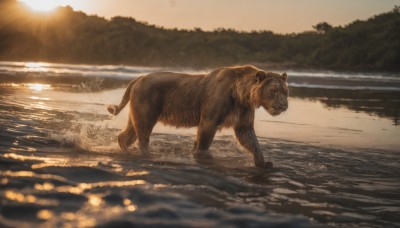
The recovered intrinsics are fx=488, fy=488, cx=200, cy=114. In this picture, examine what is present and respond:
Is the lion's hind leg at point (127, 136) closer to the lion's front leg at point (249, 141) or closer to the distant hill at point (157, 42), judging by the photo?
the lion's front leg at point (249, 141)

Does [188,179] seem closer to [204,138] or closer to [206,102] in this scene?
[204,138]

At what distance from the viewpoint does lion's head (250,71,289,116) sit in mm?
6176

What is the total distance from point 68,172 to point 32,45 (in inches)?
2496

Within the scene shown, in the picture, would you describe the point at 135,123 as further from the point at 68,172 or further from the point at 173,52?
the point at 173,52

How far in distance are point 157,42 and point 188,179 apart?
2551 inches

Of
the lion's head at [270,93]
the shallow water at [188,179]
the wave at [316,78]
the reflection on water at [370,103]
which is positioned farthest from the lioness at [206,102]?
the wave at [316,78]

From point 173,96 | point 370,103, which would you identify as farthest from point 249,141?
point 370,103

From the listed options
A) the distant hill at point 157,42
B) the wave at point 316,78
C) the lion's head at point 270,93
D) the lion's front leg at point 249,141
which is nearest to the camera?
the lion's head at point 270,93

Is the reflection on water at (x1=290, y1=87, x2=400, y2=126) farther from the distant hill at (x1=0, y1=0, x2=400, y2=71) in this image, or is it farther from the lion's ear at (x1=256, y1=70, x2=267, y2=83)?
the distant hill at (x1=0, y1=0, x2=400, y2=71)

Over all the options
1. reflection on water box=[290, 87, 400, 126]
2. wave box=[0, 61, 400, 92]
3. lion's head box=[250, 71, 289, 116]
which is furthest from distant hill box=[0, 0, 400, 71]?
lion's head box=[250, 71, 289, 116]

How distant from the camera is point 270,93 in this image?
6.17 m

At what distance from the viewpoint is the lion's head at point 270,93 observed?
20.3 ft

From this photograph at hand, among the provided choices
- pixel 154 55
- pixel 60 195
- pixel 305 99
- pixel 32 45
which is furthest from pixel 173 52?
pixel 60 195

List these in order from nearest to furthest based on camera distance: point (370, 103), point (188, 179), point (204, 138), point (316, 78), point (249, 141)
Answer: point (188, 179), point (204, 138), point (249, 141), point (370, 103), point (316, 78)
